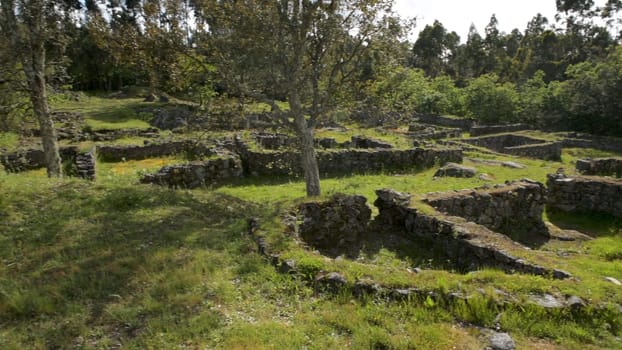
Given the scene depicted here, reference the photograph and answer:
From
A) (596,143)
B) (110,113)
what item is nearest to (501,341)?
(596,143)

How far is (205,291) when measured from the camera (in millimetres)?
5676

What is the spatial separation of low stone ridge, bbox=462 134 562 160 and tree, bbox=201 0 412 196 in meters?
19.5

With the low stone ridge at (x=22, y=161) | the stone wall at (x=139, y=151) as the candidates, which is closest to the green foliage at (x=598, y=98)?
the stone wall at (x=139, y=151)

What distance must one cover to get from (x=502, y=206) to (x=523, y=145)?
19.8 metres

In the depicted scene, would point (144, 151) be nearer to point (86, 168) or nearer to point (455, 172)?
point (86, 168)

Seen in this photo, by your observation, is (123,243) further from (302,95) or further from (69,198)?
(302,95)

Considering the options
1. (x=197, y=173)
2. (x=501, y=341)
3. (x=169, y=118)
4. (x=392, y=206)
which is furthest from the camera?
(x=169, y=118)

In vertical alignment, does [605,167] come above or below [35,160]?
above

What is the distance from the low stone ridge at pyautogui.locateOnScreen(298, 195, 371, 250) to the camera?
9070 mm

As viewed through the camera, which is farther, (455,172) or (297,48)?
(455,172)

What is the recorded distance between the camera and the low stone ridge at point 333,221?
29.8 feet

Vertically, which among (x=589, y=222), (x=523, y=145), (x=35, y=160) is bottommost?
(x=589, y=222)

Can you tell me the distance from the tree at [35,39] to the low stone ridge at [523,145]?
27.0m

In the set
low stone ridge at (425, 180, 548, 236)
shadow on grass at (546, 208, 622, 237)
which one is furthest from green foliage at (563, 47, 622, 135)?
low stone ridge at (425, 180, 548, 236)
